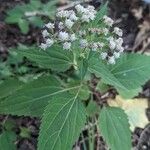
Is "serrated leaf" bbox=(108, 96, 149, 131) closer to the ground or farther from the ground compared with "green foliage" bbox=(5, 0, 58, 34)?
closer to the ground

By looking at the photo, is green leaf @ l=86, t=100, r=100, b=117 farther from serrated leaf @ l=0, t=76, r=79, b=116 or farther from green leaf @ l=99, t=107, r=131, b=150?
serrated leaf @ l=0, t=76, r=79, b=116

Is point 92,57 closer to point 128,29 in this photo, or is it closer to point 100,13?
point 100,13

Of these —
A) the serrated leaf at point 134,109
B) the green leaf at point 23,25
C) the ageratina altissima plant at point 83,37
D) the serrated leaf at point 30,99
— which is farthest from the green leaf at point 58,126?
the green leaf at point 23,25

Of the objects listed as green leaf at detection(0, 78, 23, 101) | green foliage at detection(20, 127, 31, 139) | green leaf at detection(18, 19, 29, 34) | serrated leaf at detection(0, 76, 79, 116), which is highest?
green leaf at detection(18, 19, 29, 34)

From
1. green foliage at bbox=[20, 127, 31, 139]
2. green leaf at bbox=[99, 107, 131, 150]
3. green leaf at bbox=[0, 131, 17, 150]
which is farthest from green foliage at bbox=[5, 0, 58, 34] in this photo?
green leaf at bbox=[99, 107, 131, 150]

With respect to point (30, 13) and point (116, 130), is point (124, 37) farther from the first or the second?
point (116, 130)

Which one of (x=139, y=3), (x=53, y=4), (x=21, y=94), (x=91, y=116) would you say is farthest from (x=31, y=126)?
(x=139, y=3)

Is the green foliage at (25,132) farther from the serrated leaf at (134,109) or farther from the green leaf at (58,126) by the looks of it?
the green leaf at (58,126)
